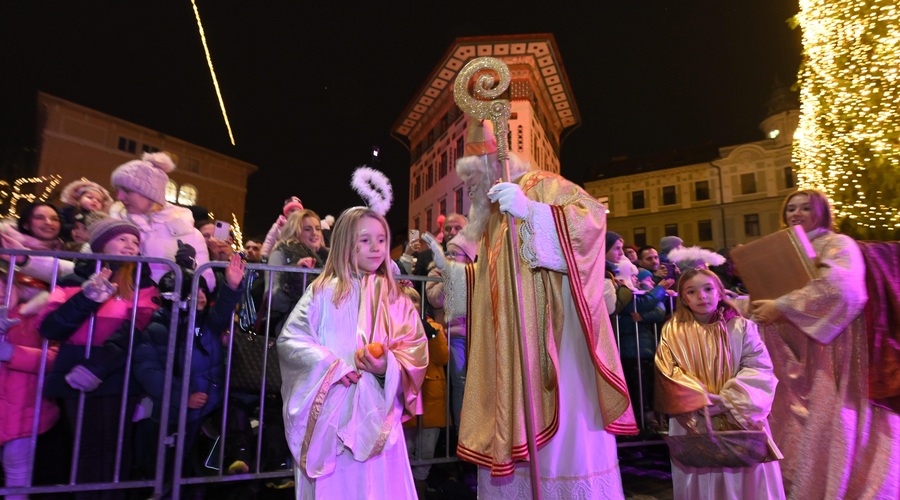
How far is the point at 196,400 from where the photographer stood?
12.4ft

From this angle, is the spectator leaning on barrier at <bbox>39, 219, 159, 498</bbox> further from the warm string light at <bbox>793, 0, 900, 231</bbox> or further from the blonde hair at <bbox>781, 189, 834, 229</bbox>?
the warm string light at <bbox>793, 0, 900, 231</bbox>

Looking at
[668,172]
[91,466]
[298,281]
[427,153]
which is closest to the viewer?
[91,466]

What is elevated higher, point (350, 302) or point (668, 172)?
point (668, 172)

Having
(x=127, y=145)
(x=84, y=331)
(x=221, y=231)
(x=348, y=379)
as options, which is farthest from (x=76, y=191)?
(x=127, y=145)

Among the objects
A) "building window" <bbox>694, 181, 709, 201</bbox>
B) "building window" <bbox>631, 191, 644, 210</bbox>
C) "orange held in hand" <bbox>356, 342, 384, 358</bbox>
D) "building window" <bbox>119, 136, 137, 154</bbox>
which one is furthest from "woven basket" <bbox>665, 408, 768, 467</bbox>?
"building window" <bbox>631, 191, 644, 210</bbox>

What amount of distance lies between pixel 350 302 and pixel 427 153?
3385 cm

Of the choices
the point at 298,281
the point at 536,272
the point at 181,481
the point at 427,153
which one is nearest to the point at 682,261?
the point at 536,272

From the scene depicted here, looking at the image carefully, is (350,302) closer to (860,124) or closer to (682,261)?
(682,261)

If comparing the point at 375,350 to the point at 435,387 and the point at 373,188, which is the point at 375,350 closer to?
the point at 373,188

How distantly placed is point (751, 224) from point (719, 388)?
131ft

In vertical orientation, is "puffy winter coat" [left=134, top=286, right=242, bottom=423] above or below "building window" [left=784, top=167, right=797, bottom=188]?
below

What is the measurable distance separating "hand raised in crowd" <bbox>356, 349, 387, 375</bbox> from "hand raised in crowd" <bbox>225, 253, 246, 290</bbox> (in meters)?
1.46

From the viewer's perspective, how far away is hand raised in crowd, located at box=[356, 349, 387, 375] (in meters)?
2.75

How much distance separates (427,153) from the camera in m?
36.2
